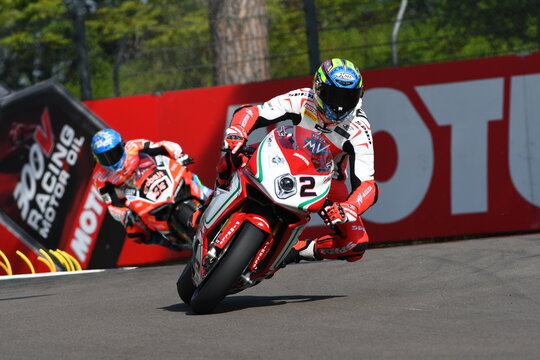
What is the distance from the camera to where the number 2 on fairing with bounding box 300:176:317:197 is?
6060 millimetres

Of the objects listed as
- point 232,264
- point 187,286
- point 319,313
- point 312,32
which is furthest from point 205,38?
point 319,313

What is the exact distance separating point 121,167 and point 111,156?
205mm

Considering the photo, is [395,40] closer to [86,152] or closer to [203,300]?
[86,152]

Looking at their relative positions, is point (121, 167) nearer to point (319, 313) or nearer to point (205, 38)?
point (205, 38)

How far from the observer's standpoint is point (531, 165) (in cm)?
1052

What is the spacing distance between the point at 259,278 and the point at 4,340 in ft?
5.50

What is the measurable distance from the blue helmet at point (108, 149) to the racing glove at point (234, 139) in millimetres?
3951

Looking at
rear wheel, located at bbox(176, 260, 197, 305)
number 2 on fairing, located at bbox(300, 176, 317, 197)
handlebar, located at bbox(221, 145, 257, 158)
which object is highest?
handlebar, located at bbox(221, 145, 257, 158)

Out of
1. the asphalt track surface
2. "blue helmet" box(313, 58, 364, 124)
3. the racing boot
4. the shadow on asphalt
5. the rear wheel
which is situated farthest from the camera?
the racing boot

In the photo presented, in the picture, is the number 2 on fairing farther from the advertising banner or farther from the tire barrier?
the tire barrier

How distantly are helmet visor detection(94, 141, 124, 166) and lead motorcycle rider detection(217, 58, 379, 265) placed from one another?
3.73 meters

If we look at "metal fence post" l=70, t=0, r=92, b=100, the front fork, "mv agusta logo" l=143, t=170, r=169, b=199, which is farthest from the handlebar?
"metal fence post" l=70, t=0, r=92, b=100

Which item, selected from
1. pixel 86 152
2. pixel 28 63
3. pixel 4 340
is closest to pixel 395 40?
pixel 86 152

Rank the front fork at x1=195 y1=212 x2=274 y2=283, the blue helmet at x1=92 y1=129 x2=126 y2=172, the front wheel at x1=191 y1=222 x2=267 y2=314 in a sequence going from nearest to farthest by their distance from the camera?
the front wheel at x1=191 y1=222 x2=267 y2=314 < the front fork at x1=195 y1=212 x2=274 y2=283 < the blue helmet at x1=92 y1=129 x2=126 y2=172
